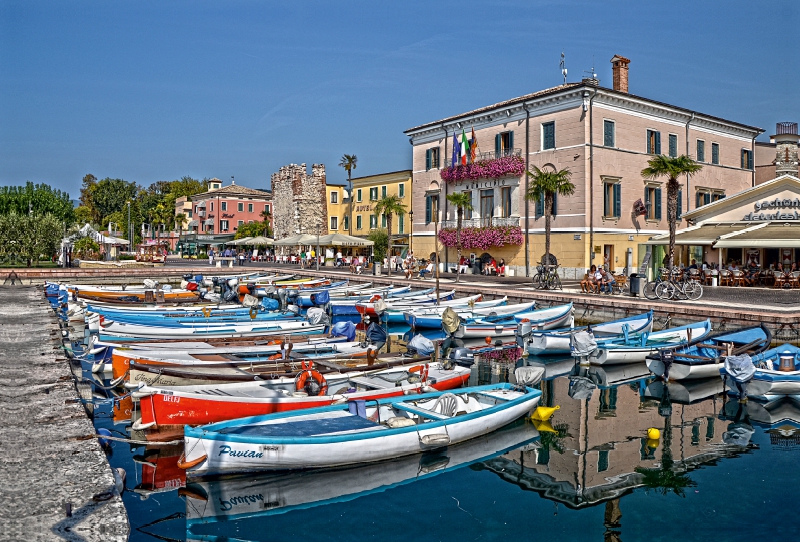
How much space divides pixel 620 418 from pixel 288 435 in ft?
29.2

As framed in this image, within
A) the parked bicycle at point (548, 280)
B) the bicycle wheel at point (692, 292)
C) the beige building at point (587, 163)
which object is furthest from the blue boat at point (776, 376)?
the beige building at point (587, 163)

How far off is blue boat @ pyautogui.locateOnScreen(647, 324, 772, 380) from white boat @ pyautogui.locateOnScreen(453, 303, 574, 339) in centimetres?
626

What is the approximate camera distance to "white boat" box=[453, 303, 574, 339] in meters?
26.6

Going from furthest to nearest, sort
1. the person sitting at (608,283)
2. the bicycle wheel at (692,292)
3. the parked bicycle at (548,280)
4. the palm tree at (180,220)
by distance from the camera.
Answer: the palm tree at (180,220) → the parked bicycle at (548,280) → the person sitting at (608,283) → the bicycle wheel at (692,292)

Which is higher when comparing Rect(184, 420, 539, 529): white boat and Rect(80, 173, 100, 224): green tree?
Rect(80, 173, 100, 224): green tree

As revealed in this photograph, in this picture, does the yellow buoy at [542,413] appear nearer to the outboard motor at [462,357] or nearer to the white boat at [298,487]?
the white boat at [298,487]

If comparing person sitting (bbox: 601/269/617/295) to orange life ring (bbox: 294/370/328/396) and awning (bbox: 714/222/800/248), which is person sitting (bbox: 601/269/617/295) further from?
orange life ring (bbox: 294/370/328/396)

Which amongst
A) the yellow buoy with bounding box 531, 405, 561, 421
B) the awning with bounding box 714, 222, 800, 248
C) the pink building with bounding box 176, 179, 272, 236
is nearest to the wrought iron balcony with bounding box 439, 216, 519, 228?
the awning with bounding box 714, 222, 800, 248

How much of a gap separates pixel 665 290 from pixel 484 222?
2045 centimetres

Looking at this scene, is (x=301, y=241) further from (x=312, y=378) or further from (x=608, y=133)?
(x=312, y=378)

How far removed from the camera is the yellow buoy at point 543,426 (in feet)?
48.7

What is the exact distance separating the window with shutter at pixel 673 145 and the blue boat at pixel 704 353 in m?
29.8

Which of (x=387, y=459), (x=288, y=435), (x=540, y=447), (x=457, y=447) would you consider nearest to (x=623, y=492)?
(x=540, y=447)

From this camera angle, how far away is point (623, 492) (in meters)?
11.4
